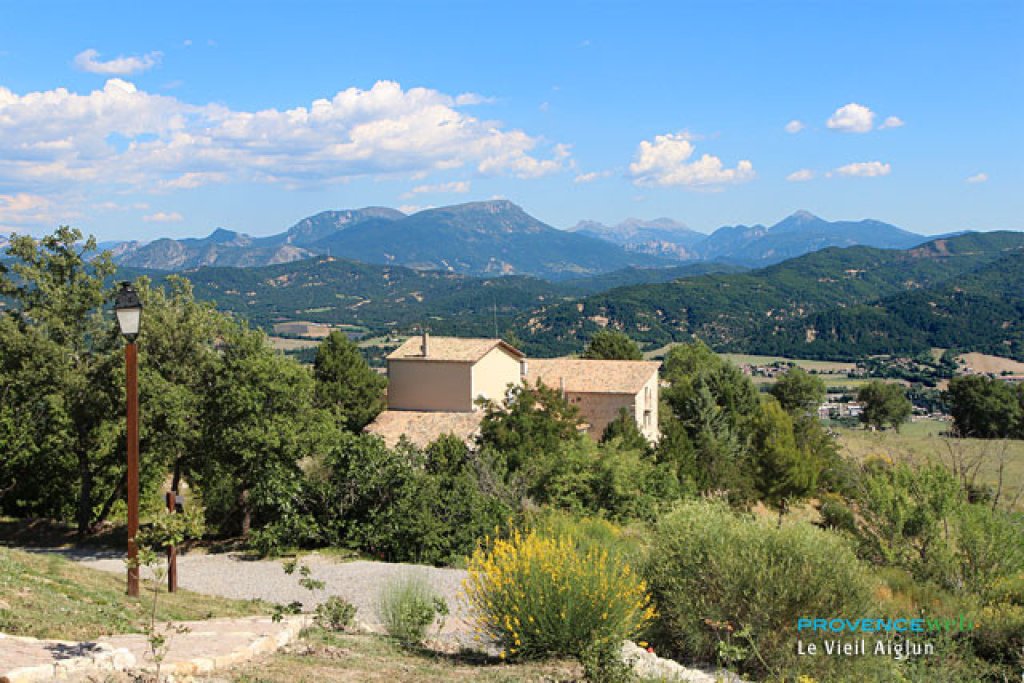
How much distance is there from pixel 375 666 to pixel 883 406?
6753cm

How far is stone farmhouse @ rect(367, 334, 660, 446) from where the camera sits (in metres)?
33.2

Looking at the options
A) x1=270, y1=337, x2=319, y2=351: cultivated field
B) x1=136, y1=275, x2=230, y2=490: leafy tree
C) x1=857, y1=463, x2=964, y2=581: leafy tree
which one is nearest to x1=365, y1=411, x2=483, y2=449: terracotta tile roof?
x1=136, y1=275, x2=230, y2=490: leafy tree

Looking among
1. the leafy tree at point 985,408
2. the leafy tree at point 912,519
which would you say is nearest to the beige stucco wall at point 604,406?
the leafy tree at point 912,519

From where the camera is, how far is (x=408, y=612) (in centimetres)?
865

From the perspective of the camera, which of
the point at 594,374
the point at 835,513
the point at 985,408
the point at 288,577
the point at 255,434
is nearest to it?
the point at 288,577

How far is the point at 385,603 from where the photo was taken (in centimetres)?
921

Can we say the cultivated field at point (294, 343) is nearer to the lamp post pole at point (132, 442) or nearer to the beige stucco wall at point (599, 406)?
the beige stucco wall at point (599, 406)

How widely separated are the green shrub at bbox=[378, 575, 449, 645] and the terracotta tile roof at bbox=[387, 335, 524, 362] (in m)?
23.9

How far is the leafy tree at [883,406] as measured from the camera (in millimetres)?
65750

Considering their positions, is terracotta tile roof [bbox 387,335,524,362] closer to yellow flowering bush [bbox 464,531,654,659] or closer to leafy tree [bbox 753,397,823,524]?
leafy tree [bbox 753,397,823,524]

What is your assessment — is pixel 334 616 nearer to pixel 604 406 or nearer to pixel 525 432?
pixel 525 432

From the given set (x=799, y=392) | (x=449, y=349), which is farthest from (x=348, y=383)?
(x=799, y=392)

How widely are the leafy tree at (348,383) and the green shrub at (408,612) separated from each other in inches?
924

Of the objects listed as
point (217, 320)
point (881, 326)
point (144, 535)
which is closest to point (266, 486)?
point (217, 320)
